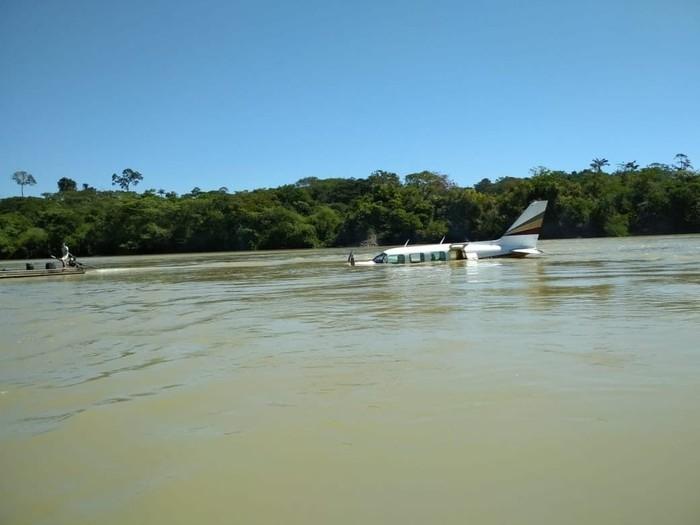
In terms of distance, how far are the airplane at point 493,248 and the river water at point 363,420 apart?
19.1 m

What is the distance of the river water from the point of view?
4035 mm

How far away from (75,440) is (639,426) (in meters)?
4.94

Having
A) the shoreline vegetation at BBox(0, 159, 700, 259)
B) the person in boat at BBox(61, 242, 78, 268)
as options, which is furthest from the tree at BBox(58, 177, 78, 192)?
the person in boat at BBox(61, 242, 78, 268)

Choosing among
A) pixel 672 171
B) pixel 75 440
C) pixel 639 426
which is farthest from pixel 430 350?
pixel 672 171

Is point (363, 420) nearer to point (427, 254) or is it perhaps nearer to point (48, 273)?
point (427, 254)

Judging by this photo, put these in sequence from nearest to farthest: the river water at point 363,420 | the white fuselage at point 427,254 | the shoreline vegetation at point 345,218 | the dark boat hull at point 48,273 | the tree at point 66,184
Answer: the river water at point 363,420
the white fuselage at point 427,254
the dark boat hull at point 48,273
the shoreline vegetation at point 345,218
the tree at point 66,184

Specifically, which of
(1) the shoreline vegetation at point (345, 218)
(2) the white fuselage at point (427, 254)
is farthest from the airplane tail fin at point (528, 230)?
(1) the shoreline vegetation at point (345, 218)

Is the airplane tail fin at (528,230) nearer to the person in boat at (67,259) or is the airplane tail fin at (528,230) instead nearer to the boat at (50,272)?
the boat at (50,272)

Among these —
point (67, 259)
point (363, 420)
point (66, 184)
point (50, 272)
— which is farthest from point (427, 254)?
point (66, 184)

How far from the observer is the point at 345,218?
90.8 m

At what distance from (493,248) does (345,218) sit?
192 ft

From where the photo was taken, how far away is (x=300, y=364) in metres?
8.24

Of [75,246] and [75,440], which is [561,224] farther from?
[75,440]

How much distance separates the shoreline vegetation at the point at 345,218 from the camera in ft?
253
